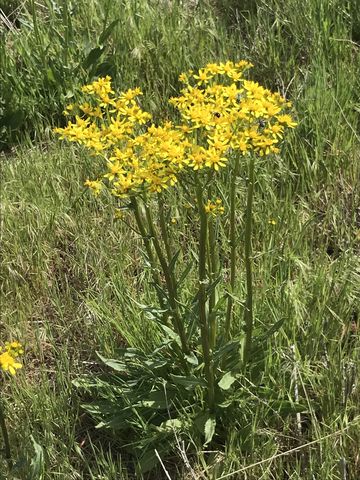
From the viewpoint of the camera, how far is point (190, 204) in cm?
167

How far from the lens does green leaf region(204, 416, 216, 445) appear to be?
1743 mm

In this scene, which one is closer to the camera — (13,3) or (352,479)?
(352,479)

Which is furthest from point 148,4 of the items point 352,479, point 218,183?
point 352,479

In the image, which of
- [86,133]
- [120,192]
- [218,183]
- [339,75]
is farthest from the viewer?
[339,75]

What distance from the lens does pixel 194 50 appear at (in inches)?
124

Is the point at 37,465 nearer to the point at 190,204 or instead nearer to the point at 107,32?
the point at 190,204

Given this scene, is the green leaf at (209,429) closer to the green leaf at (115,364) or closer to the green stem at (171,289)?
the green stem at (171,289)

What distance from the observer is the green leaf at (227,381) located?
1.76m

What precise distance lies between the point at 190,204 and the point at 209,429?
1.96 feet

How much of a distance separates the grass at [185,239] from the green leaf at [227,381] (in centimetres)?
9

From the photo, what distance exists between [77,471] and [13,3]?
2.90m

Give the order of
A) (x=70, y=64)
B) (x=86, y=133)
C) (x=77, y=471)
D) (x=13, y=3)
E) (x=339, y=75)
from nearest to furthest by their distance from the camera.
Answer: (x=86, y=133), (x=77, y=471), (x=339, y=75), (x=70, y=64), (x=13, y=3)

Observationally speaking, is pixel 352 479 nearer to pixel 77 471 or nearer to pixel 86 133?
pixel 77 471

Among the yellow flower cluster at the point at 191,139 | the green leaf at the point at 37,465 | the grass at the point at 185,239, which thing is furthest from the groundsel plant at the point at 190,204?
the green leaf at the point at 37,465
